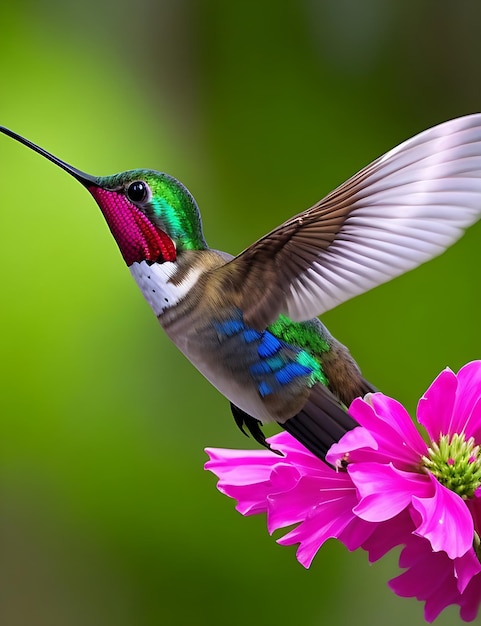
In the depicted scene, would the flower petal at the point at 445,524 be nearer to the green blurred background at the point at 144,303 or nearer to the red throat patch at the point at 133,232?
the red throat patch at the point at 133,232

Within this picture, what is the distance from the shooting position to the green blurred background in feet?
4.42

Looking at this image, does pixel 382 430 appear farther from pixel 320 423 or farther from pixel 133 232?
pixel 133 232

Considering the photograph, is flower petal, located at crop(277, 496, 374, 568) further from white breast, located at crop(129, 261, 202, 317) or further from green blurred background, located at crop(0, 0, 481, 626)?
green blurred background, located at crop(0, 0, 481, 626)

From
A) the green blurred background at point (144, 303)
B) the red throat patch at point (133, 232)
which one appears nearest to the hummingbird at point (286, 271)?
the red throat patch at point (133, 232)

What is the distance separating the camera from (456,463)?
42 cm

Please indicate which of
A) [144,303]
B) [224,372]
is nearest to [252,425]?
[224,372]

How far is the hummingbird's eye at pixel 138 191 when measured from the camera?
17.2 inches

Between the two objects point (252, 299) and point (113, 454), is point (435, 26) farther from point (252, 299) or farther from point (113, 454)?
point (252, 299)

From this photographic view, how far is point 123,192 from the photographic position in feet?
1.43

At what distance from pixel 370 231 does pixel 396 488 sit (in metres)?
0.11

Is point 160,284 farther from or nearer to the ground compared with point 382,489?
farther from the ground

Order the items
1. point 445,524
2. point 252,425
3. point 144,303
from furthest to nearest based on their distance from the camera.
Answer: point 144,303
point 252,425
point 445,524

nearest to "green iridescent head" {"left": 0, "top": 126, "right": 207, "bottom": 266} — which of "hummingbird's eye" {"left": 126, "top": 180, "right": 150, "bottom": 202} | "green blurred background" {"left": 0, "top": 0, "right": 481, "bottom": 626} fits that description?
"hummingbird's eye" {"left": 126, "top": 180, "right": 150, "bottom": 202}

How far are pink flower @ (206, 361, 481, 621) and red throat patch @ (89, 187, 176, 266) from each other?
0.32 feet
